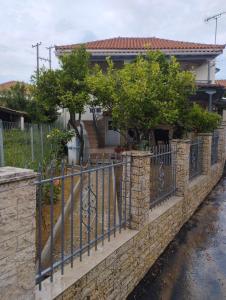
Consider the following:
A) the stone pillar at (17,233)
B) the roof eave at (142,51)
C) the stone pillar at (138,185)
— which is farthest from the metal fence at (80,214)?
the roof eave at (142,51)

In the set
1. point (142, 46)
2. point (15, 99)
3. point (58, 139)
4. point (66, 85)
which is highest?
point (142, 46)

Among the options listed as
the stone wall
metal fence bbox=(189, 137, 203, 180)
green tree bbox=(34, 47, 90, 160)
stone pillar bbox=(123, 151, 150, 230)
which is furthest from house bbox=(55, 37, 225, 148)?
stone pillar bbox=(123, 151, 150, 230)

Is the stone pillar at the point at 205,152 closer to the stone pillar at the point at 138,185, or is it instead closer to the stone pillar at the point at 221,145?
the stone pillar at the point at 221,145

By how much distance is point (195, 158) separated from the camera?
386 inches

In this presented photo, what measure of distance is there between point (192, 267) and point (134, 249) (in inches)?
59.7

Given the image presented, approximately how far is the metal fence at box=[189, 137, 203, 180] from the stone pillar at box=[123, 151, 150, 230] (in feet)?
14.8

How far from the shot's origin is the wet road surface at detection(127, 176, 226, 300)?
482cm

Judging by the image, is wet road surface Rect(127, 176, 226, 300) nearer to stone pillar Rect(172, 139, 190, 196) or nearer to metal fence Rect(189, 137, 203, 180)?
stone pillar Rect(172, 139, 190, 196)

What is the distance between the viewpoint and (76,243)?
5953mm

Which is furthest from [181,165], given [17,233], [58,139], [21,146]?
[17,233]

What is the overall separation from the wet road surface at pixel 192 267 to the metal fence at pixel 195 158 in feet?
5.77

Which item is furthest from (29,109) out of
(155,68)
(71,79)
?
(155,68)

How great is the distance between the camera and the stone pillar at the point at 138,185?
16.5 ft

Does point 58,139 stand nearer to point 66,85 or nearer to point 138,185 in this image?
point 66,85
